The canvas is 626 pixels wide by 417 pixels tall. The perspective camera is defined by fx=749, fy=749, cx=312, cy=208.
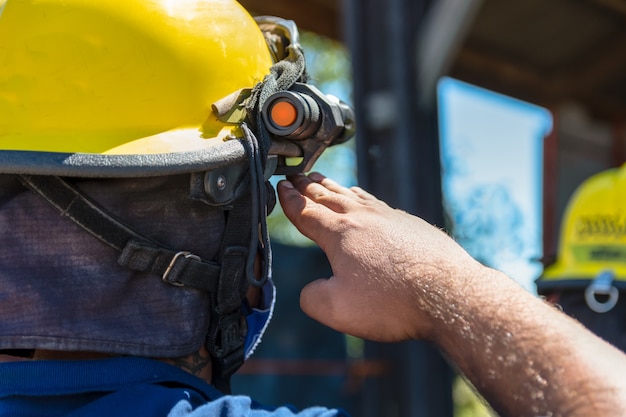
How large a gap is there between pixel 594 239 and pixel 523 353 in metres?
2.43

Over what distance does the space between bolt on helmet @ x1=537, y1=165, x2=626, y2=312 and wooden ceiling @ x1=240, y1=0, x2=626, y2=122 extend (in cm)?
287

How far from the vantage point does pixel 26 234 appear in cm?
150

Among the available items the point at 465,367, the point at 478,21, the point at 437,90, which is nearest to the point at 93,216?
the point at 465,367

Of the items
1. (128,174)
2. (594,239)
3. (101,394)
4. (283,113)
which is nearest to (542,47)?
(594,239)

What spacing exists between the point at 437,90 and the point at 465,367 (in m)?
3.18

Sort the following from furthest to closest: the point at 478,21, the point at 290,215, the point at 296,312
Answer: the point at 478,21
the point at 296,312
the point at 290,215

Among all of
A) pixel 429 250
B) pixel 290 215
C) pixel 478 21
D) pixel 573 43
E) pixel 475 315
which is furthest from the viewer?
pixel 573 43

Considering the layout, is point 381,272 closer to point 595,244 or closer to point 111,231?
point 111,231

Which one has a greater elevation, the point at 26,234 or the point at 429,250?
the point at 429,250

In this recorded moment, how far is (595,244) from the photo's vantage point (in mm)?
3471

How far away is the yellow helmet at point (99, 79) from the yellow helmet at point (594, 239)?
2.23 metres

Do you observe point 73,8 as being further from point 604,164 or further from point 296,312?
point 604,164

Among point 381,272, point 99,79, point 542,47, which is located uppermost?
point 542,47

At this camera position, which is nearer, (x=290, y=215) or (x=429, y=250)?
(x=429, y=250)
